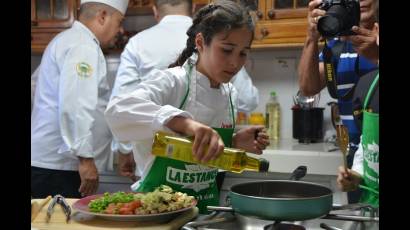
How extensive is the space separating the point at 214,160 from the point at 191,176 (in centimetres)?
23

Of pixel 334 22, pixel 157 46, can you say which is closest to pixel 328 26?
pixel 334 22

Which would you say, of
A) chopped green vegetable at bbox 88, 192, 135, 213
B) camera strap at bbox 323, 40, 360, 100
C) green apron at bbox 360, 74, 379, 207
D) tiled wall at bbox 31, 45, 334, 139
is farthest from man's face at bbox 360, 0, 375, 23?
tiled wall at bbox 31, 45, 334, 139

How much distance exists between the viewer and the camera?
100 centimetres

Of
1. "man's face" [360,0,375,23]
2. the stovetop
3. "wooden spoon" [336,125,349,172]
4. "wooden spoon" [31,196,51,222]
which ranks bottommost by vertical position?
"wooden spoon" [31,196,51,222]

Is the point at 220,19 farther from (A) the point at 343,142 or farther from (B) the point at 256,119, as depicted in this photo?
(B) the point at 256,119

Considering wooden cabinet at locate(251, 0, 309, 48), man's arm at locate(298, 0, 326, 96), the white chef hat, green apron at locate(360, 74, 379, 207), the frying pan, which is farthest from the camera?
wooden cabinet at locate(251, 0, 309, 48)

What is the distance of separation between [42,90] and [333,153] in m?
1.00

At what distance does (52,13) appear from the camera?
6.86ft

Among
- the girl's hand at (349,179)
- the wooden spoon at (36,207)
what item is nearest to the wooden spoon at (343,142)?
the girl's hand at (349,179)

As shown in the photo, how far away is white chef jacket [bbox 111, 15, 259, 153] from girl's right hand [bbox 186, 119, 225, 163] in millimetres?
864

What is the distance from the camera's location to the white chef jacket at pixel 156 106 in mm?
747

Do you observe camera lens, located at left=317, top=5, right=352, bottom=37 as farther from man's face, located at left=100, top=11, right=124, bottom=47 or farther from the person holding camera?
man's face, located at left=100, top=11, right=124, bottom=47

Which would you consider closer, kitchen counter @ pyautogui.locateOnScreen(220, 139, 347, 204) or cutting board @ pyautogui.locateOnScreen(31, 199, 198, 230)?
cutting board @ pyautogui.locateOnScreen(31, 199, 198, 230)

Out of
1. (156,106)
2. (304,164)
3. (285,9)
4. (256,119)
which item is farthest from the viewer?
(256,119)
